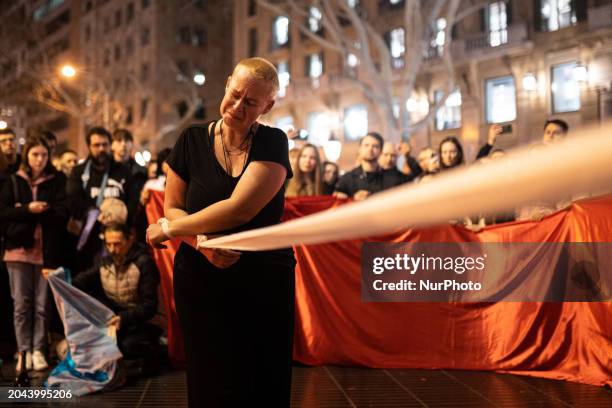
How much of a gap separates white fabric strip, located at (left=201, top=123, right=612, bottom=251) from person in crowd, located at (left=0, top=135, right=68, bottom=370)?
16.6 feet

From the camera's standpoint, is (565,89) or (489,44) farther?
(489,44)

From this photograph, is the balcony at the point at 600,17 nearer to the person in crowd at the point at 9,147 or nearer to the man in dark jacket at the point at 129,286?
the person in crowd at the point at 9,147

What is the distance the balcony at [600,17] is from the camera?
81.3 feet

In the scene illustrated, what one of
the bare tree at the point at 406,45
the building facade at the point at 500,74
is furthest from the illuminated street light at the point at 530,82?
the bare tree at the point at 406,45

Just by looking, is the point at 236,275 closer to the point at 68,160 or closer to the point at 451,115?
the point at 68,160

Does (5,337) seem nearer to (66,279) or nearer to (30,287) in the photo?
(30,287)

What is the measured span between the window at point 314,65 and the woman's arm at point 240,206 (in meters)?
35.2

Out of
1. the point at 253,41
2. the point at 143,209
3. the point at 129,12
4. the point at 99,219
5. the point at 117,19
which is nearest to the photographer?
the point at 99,219

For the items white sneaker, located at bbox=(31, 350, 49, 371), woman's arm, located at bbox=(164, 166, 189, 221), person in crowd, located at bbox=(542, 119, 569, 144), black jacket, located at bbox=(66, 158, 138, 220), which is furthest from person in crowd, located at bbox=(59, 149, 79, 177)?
woman's arm, located at bbox=(164, 166, 189, 221)

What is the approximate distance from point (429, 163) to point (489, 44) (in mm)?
21598

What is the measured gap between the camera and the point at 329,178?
8680mm

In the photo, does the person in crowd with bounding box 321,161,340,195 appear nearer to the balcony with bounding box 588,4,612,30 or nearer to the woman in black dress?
the woman in black dress

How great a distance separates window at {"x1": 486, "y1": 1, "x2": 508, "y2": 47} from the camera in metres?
28.3

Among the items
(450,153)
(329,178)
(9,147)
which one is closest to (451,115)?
(329,178)
